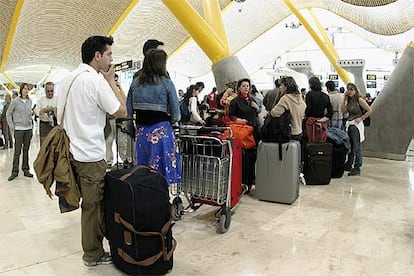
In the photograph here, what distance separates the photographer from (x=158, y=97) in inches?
126

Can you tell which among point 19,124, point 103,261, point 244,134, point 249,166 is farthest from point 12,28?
point 103,261

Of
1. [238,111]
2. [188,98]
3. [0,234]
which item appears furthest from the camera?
[188,98]

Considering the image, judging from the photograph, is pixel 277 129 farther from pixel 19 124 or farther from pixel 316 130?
pixel 19 124

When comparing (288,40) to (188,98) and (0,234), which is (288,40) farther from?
(0,234)

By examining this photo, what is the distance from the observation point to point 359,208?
4.28 m

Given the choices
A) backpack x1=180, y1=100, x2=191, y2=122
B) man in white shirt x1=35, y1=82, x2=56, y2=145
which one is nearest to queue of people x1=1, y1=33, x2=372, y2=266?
backpack x1=180, y1=100, x2=191, y2=122

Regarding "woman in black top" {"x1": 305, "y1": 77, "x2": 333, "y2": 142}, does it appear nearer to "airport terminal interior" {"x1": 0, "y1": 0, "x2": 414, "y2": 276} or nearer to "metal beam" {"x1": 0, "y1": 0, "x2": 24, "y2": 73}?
"airport terminal interior" {"x1": 0, "y1": 0, "x2": 414, "y2": 276}

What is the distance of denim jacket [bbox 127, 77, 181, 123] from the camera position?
3189 mm

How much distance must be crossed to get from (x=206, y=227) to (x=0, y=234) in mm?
1903

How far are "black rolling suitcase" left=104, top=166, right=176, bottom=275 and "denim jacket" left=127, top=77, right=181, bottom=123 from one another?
0.78 m

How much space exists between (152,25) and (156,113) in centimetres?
1925

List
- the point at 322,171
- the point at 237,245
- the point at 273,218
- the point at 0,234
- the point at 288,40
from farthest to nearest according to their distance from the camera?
the point at 288,40, the point at 322,171, the point at 273,218, the point at 0,234, the point at 237,245

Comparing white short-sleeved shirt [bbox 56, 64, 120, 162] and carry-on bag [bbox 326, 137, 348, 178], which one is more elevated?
white short-sleeved shirt [bbox 56, 64, 120, 162]

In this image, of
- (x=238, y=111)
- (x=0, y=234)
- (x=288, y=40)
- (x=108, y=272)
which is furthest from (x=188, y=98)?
(x=288, y=40)
